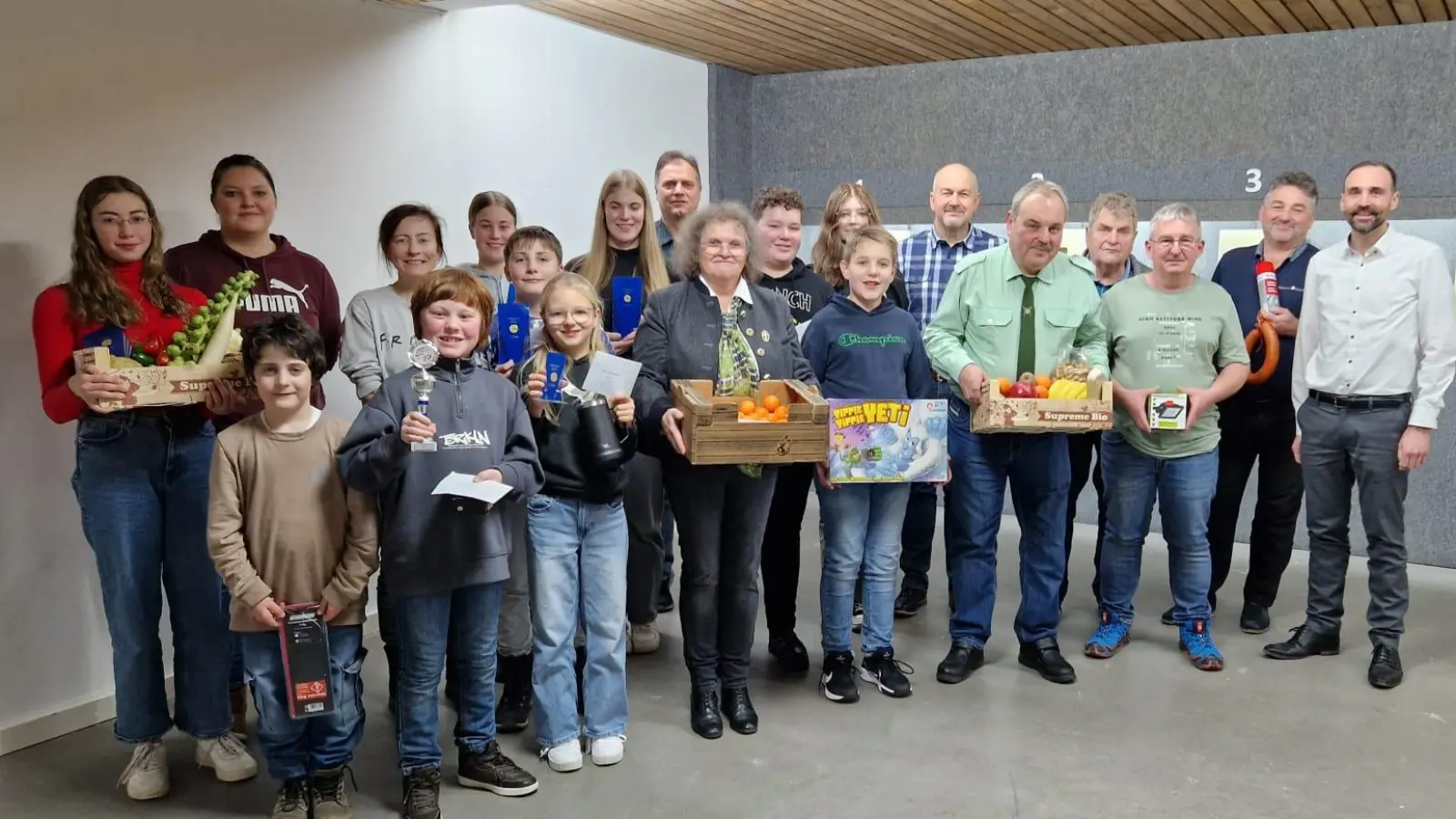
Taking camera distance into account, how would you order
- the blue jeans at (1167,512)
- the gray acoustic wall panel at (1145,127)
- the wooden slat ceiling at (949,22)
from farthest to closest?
the gray acoustic wall panel at (1145,127) < the wooden slat ceiling at (949,22) < the blue jeans at (1167,512)

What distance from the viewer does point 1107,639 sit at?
4336 millimetres

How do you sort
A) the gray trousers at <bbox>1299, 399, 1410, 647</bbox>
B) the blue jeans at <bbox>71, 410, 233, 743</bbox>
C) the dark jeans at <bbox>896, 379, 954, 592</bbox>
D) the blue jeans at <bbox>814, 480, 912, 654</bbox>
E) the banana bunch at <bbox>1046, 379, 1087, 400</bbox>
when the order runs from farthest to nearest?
1. the dark jeans at <bbox>896, 379, 954, 592</bbox>
2. the gray trousers at <bbox>1299, 399, 1410, 647</bbox>
3. the blue jeans at <bbox>814, 480, 912, 654</bbox>
4. the banana bunch at <bbox>1046, 379, 1087, 400</bbox>
5. the blue jeans at <bbox>71, 410, 233, 743</bbox>

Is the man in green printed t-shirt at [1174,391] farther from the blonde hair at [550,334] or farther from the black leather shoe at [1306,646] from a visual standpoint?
the blonde hair at [550,334]

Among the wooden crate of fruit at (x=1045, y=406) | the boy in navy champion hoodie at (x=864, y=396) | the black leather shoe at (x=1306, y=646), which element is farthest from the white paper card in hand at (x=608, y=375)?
the black leather shoe at (x=1306, y=646)

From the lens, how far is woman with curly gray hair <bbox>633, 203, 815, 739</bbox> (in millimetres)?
3430

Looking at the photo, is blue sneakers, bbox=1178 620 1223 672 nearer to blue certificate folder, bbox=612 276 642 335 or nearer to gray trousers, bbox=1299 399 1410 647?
gray trousers, bbox=1299 399 1410 647

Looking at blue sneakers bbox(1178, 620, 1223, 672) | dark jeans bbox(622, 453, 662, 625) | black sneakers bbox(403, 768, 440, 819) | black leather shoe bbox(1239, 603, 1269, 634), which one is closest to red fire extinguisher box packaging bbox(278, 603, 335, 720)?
black sneakers bbox(403, 768, 440, 819)

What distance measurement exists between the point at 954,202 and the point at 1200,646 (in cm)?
194

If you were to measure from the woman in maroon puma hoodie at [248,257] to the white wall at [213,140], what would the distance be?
545 mm

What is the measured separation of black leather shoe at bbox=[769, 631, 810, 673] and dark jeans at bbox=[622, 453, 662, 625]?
505mm

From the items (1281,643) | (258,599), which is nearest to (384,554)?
(258,599)

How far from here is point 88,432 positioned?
3.04 metres

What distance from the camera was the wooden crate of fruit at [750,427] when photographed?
10.4 feet

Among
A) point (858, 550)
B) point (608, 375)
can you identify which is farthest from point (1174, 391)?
point (608, 375)
